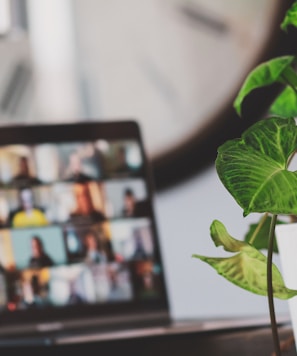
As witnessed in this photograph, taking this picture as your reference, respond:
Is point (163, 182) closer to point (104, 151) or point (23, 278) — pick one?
point (104, 151)

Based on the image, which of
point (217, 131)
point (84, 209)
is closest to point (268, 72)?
point (84, 209)

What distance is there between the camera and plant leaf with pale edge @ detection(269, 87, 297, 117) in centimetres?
61

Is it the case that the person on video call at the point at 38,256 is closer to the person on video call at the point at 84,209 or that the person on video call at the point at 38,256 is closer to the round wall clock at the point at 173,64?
the person on video call at the point at 84,209

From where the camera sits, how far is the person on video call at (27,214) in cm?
90

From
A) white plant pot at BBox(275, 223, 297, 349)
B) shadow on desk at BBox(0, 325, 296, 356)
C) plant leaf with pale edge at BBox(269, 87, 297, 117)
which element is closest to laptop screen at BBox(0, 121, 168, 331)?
shadow on desk at BBox(0, 325, 296, 356)

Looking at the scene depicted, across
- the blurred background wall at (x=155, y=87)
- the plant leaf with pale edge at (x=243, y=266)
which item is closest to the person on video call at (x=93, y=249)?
the blurred background wall at (x=155, y=87)

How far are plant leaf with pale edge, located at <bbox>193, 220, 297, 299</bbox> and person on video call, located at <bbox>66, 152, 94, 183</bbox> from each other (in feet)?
1.76

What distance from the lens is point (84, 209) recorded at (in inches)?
36.0

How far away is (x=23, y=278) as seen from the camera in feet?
2.85

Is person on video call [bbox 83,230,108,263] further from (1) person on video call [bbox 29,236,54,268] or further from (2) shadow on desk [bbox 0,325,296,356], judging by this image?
(2) shadow on desk [bbox 0,325,296,356]

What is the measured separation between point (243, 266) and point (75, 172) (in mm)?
545

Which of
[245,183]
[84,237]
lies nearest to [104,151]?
[84,237]

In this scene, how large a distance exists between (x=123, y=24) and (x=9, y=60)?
226 millimetres

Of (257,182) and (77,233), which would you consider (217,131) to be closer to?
(77,233)
